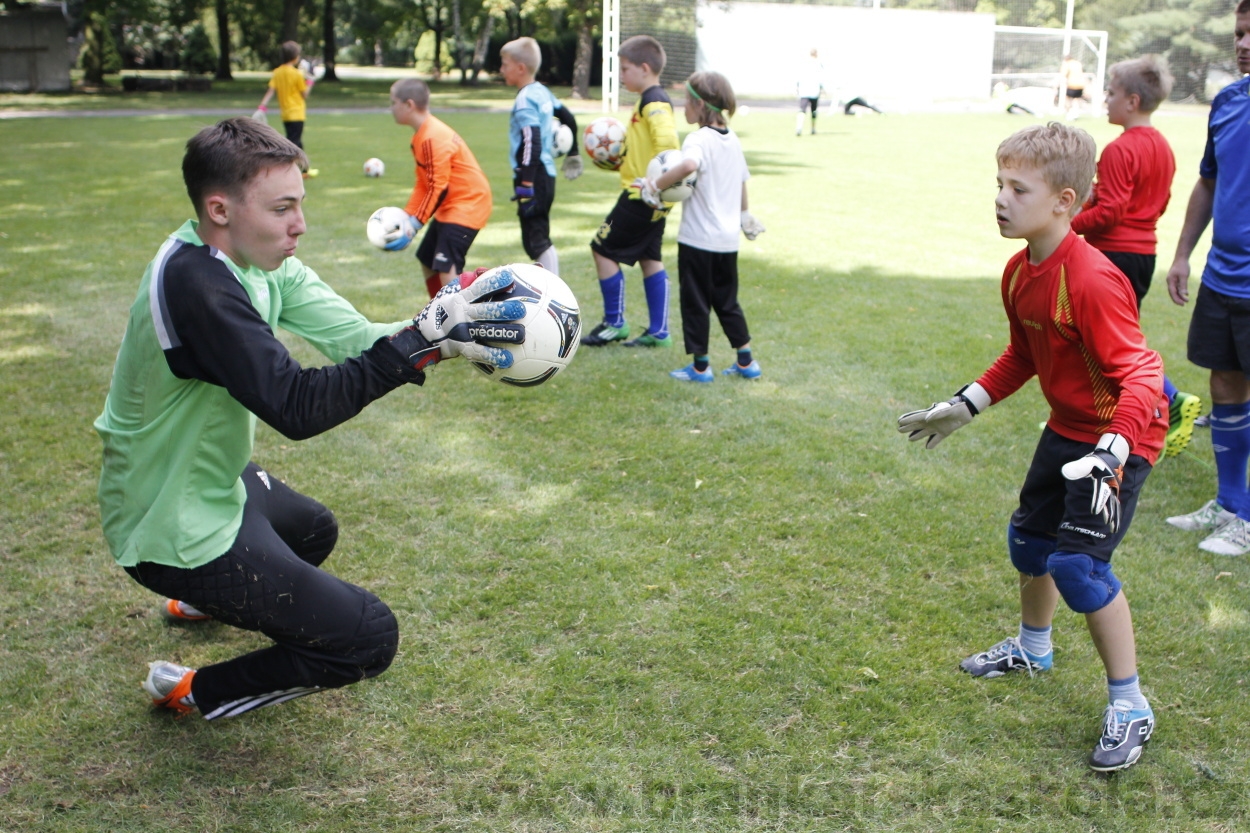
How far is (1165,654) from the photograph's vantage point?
3467mm

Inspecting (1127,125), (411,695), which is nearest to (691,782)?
(411,695)

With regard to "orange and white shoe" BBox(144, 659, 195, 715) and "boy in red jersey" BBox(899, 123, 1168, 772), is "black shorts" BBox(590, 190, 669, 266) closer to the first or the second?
"boy in red jersey" BBox(899, 123, 1168, 772)

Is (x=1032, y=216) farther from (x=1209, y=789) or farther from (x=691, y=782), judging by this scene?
(x=691, y=782)

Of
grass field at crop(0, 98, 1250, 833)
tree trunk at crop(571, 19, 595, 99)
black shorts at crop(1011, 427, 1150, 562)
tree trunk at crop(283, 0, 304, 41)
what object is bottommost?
grass field at crop(0, 98, 1250, 833)

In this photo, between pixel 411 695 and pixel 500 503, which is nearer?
pixel 411 695

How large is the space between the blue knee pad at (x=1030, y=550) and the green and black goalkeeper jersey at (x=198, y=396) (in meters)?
1.95

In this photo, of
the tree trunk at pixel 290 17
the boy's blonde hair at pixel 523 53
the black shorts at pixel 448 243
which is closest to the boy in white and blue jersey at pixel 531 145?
the boy's blonde hair at pixel 523 53

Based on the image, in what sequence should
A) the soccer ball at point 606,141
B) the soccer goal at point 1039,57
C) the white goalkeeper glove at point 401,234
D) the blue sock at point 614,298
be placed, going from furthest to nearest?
the soccer goal at point 1039,57 < the soccer ball at point 606,141 < the blue sock at point 614,298 < the white goalkeeper glove at point 401,234

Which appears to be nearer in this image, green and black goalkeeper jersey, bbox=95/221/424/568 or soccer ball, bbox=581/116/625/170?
green and black goalkeeper jersey, bbox=95/221/424/568

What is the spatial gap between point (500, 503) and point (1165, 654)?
2745 mm

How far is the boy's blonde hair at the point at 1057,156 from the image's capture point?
2.80 m

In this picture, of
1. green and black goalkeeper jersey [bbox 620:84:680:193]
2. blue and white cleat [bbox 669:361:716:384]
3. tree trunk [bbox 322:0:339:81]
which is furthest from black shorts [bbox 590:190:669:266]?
tree trunk [bbox 322:0:339:81]

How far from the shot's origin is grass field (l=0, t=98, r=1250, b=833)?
2.79 meters

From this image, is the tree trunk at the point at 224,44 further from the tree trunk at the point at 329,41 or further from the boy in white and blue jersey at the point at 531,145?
the boy in white and blue jersey at the point at 531,145
